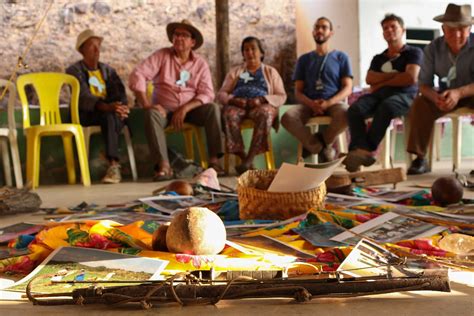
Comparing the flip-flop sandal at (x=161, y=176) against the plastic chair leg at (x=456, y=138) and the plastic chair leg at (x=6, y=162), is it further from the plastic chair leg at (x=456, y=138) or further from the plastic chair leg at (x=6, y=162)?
the plastic chair leg at (x=456, y=138)

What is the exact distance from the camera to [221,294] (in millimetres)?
1393

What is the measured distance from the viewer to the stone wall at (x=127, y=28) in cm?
725

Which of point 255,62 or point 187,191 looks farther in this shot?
point 255,62

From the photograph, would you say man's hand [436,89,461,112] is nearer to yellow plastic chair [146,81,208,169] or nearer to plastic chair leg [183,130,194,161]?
yellow plastic chair [146,81,208,169]

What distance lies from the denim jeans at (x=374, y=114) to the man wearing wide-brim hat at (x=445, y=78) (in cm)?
12

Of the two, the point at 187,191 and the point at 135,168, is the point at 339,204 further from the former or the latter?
the point at 135,168

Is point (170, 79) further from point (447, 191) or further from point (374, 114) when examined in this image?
point (447, 191)

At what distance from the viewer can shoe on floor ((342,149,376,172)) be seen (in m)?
4.55

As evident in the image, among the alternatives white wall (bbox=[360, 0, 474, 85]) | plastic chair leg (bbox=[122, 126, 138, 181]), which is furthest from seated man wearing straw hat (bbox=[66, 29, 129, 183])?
white wall (bbox=[360, 0, 474, 85])

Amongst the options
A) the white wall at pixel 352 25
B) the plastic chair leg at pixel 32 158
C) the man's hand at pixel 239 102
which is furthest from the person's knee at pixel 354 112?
the white wall at pixel 352 25

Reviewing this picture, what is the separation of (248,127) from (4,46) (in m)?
3.33

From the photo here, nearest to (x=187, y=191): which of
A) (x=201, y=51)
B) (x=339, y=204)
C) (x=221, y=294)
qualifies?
(x=339, y=204)

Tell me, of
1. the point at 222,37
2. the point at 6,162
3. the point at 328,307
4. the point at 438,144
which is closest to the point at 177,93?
the point at 222,37

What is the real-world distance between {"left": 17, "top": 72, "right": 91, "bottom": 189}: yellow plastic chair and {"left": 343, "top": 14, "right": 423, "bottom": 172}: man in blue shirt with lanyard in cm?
218
